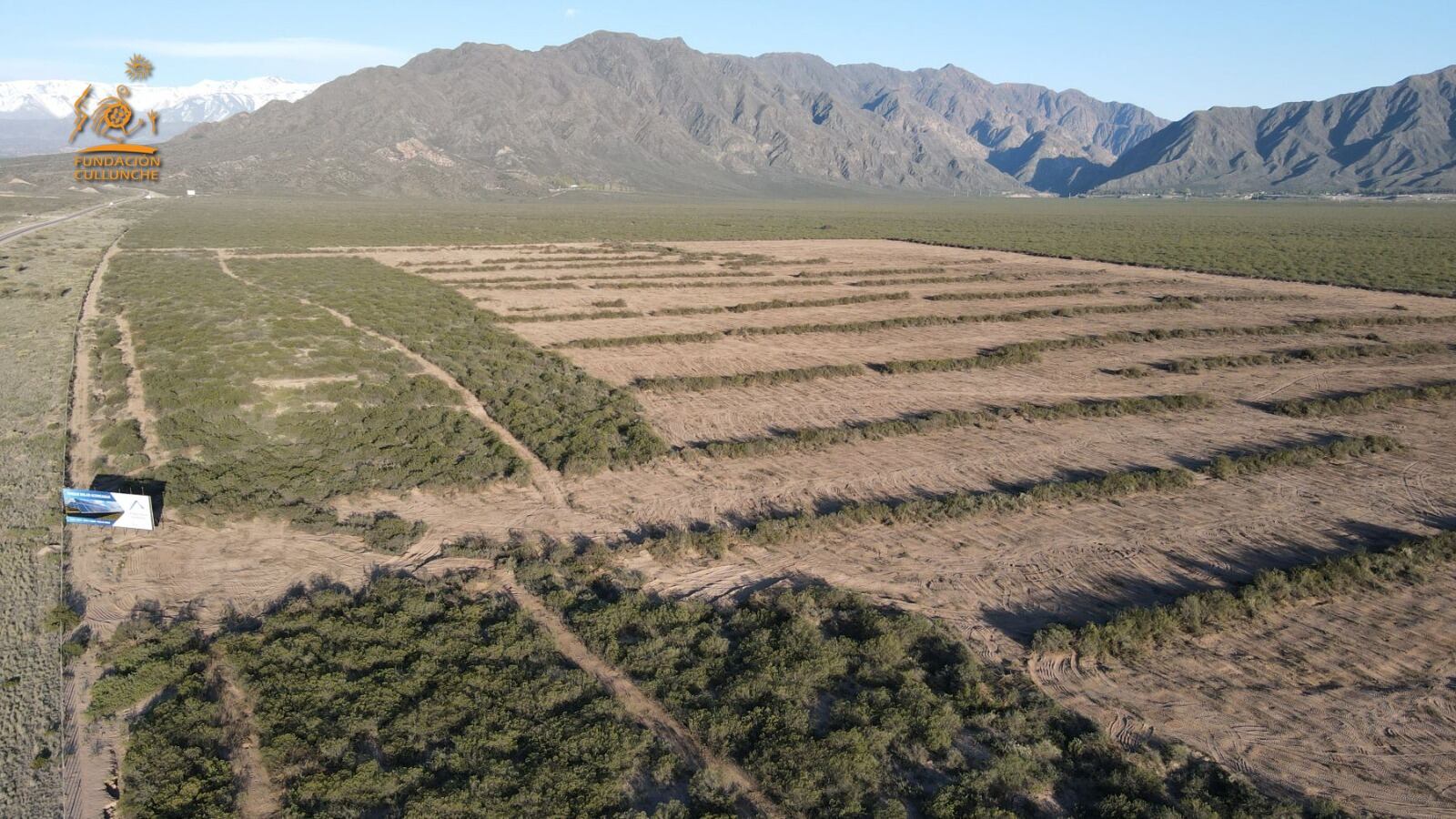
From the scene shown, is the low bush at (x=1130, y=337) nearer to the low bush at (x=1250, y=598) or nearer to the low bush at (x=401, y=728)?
the low bush at (x=1250, y=598)

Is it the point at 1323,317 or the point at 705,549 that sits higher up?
the point at 1323,317

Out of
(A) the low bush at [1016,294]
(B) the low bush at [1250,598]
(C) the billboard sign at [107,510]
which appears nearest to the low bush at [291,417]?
(C) the billboard sign at [107,510]

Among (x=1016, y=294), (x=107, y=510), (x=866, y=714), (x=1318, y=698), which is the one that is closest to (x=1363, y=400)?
(x=1318, y=698)

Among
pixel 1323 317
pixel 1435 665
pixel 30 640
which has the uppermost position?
pixel 1323 317

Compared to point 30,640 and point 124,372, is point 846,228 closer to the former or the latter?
point 124,372

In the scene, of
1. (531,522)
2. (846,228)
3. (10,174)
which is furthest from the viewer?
(10,174)

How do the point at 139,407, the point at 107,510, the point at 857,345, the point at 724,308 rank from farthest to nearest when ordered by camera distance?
the point at 724,308, the point at 857,345, the point at 139,407, the point at 107,510

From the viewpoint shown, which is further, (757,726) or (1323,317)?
(1323,317)

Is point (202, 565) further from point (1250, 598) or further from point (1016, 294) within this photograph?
point (1016, 294)

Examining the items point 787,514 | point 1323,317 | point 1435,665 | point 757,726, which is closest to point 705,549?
point 787,514
